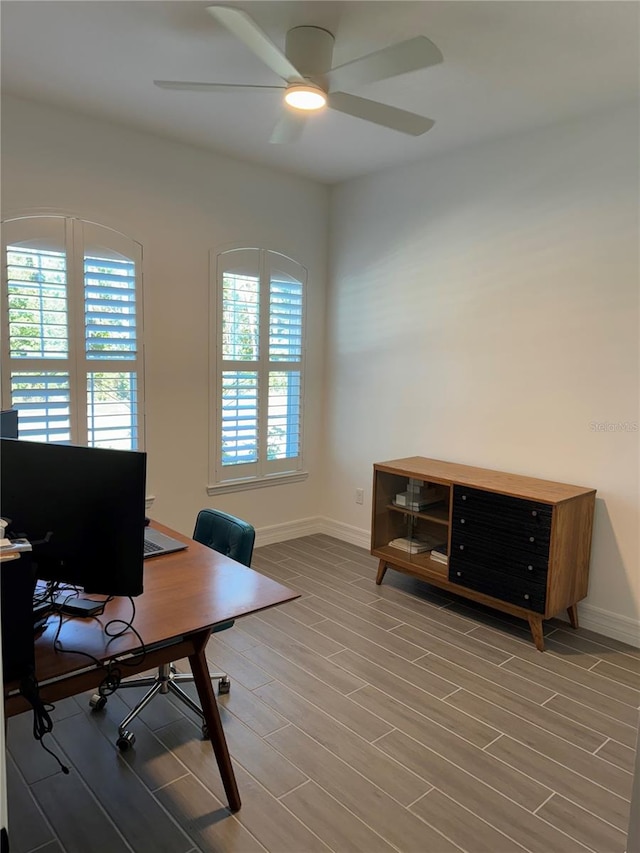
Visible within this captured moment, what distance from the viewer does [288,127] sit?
275 centimetres

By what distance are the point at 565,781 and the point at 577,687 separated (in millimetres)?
698

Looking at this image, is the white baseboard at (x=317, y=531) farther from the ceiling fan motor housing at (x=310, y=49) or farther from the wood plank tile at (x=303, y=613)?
the ceiling fan motor housing at (x=310, y=49)

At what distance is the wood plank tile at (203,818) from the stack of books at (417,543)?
2.09 metres

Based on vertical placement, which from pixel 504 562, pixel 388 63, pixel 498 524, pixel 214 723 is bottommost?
pixel 214 723

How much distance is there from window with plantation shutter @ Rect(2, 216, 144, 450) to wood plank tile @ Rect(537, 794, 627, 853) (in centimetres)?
301

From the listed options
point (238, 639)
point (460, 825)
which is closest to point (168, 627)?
point (460, 825)

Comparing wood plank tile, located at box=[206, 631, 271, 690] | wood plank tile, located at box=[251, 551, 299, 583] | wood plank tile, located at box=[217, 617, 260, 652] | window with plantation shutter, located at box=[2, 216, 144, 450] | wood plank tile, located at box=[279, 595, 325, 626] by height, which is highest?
window with plantation shutter, located at box=[2, 216, 144, 450]

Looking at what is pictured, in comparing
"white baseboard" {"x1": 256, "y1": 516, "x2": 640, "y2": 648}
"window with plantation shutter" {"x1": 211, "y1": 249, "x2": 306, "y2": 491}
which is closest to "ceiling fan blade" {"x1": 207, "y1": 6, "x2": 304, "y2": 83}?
"window with plantation shutter" {"x1": 211, "y1": 249, "x2": 306, "y2": 491}

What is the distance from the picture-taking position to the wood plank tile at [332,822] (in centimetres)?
187

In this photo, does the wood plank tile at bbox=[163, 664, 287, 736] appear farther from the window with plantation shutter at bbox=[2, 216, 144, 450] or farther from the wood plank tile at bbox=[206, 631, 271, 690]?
the window with plantation shutter at bbox=[2, 216, 144, 450]

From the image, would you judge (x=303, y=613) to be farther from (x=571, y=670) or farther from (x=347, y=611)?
(x=571, y=670)

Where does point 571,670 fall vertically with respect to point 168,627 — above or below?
below

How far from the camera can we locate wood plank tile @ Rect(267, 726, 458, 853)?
1902 millimetres

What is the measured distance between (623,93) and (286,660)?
335 cm
